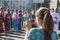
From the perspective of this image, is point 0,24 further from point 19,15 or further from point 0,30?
point 19,15

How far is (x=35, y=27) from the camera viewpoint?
3557 mm

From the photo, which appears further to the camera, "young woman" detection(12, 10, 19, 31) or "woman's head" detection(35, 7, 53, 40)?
"young woman" detection(12, 10, 19, 31)

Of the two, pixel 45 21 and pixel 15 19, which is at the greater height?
pixel 45 21

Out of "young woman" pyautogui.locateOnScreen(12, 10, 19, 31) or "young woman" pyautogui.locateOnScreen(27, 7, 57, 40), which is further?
"young woman" pyautogui.locateOnScreen(12, 10, 19, 31)

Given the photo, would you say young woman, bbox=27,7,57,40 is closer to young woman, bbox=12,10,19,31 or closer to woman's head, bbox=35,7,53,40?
woman's head, bbox=35,7,53,40

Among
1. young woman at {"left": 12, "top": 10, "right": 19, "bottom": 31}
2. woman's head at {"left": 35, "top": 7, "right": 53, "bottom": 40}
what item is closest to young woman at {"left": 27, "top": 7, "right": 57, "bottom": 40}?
woman's head at {"left": 35, "top": 7, "right": 53, "bottom": 40}

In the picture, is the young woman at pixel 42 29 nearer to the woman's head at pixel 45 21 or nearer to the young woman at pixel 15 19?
the woman's head at pixel 45 21

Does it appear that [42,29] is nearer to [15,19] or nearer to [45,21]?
[45,21]

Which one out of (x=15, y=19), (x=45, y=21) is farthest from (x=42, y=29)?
(x=15, y=19)

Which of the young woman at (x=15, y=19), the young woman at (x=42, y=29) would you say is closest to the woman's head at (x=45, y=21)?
the young woman at (x=42, y=29)

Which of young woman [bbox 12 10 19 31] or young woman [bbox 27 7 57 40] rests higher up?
young woman [bbox 27 7 57 40]

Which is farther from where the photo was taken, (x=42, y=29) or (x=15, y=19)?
(x=15, y=19)

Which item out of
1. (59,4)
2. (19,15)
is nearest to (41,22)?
(59,4)

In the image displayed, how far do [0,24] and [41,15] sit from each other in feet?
29.0
